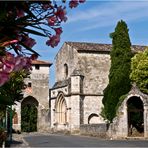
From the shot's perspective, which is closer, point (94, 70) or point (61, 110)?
point (94, 70)

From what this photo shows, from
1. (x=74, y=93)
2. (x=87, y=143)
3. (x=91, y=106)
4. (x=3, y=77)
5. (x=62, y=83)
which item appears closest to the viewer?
(x=3, y=77)

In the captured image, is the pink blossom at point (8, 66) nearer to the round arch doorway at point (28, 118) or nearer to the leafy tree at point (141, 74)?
the leafy tree at point (141, 74)

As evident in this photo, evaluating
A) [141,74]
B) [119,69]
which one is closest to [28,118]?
[119,69]

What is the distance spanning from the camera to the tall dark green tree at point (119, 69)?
38.4 meters

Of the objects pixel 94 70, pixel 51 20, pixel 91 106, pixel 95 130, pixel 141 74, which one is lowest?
pixel 95 130

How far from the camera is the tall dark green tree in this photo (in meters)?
38.4

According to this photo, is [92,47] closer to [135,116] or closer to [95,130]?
[95,130]

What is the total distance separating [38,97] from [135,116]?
2527 cm

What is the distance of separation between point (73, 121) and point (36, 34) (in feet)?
159

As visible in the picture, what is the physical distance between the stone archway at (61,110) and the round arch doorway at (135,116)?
17.5 meters

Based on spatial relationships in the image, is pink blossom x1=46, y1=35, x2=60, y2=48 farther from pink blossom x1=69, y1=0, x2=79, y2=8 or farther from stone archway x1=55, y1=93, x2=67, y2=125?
stone archway x1=55, y1=93, x2=67, y2=125

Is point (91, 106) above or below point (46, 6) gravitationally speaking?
above

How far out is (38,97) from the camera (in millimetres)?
61156

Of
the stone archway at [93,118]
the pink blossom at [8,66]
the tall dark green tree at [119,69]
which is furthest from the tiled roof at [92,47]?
the pink blossom at [8,66]
